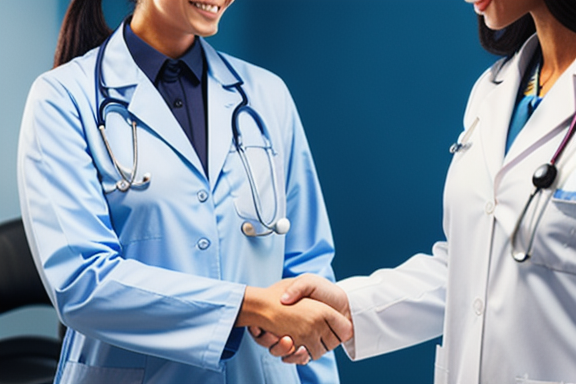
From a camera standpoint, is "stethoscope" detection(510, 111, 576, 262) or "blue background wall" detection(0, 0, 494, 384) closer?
"stethoscope" detection(510, 111, 576, 262)

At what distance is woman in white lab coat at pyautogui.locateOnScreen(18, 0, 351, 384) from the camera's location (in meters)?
1.41

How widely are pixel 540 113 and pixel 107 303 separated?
729 mm

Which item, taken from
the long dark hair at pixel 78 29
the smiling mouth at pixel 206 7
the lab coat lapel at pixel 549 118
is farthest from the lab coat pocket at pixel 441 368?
the long dark hair at pixel 78 29

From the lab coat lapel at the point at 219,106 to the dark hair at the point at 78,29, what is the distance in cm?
23

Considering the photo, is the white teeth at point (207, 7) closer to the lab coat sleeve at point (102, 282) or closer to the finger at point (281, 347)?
the lab coat sleeve at point (102, 282)

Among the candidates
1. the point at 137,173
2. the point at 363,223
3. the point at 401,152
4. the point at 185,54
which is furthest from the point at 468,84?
the point at 137,173

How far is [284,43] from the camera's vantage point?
2793mm

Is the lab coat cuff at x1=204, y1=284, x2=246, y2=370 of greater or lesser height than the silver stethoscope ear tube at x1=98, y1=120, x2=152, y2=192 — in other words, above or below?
below

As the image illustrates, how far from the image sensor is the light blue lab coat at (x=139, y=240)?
1406mm

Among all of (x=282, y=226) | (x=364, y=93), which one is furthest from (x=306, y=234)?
(x=364, y=93)

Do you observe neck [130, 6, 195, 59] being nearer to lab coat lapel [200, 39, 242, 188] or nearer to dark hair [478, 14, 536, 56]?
lab coat lapel [200, 39, 242, 188]

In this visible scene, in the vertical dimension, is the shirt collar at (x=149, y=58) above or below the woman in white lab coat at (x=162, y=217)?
above

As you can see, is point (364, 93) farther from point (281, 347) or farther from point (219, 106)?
point (281, 347)

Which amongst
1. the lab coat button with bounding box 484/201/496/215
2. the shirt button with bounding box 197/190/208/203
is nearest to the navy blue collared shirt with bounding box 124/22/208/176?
the shirt button with bounding box 197/190/208/203
